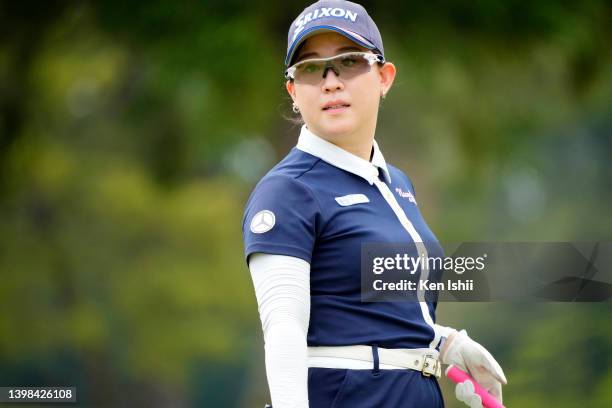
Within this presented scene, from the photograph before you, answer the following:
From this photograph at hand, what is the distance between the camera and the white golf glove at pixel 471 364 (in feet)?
10.9

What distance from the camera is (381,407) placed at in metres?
2.96

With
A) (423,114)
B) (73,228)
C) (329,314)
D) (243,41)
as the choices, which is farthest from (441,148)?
(329,314)

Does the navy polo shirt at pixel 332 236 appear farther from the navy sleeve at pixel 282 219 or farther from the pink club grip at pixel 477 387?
the pink club grip at pixel 477 387

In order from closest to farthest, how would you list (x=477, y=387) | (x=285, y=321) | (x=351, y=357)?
(x=285, y=321), (x=351, y=357), (x=477, y=387)

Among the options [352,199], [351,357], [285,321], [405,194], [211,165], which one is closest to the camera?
[285,321]

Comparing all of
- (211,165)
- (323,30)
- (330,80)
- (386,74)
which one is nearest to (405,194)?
(386,74)

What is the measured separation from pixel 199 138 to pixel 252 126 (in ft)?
6.78

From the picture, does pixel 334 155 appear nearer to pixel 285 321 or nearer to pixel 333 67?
pixel 333 67

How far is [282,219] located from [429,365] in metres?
0.62

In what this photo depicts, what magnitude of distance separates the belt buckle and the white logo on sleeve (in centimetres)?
60

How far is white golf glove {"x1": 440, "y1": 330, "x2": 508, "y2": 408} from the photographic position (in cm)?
331

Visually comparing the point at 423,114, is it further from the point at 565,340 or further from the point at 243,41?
the point at 565,340

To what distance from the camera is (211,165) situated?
885 inches

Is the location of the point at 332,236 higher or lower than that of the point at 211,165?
lower
